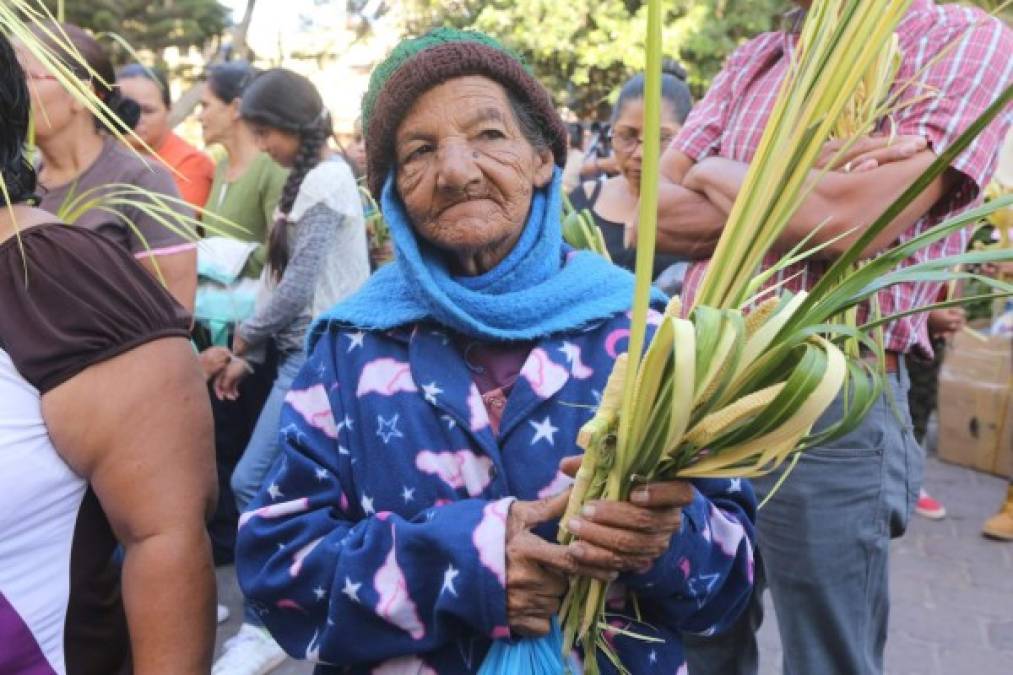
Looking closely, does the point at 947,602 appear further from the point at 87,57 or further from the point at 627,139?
the point at 87,57

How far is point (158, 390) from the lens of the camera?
1.65 metres

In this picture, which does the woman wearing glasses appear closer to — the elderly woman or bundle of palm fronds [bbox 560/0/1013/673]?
the elderly woman

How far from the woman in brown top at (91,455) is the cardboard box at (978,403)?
19.5ft

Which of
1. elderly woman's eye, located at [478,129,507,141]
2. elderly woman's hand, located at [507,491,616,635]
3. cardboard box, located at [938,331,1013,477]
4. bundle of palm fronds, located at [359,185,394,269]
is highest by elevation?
elderly woman's eye, located at [478,129,507,141]

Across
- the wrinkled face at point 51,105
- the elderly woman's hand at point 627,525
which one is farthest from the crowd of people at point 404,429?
the wrinkled face at point 51,105

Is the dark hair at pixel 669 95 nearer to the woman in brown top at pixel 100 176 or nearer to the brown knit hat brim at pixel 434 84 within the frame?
the woman in brown top at pixel 100 176

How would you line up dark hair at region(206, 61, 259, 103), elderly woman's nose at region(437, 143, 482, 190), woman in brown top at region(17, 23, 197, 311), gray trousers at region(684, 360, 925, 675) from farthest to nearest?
dark hair at region(206, 61, 259, 103) < woman in brown top at region(17, 23, 197, 311) < gray trousers at region(684, 360, 925, 675) < elderly woman's nose at region(437, 143, 482, 190)

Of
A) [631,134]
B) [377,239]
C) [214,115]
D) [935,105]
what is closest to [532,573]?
[935,105]

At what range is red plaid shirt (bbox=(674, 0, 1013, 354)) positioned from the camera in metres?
2.04

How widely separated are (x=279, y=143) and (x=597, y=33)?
14547mm

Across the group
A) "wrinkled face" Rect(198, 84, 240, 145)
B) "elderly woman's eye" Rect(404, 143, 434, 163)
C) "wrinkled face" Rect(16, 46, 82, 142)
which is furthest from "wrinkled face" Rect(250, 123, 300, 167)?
"elderly woman's eye" Rect(404, 143, 434, 163)

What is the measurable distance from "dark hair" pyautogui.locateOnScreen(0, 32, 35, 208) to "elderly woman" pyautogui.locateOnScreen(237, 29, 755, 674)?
54cm

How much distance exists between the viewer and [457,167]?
1.64 meters

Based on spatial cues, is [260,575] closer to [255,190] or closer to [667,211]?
[667,211]
